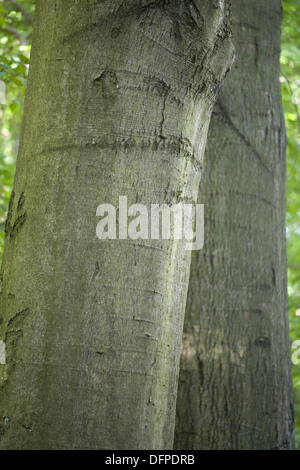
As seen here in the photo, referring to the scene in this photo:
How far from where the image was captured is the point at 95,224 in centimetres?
143

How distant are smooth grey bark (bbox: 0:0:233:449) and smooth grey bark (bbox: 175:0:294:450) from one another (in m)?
1.42

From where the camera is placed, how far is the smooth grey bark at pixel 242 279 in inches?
113

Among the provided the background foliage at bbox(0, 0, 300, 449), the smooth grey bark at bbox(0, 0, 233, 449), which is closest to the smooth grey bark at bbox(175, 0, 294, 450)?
the background foliage at bbox(0, 0, 300, 449)

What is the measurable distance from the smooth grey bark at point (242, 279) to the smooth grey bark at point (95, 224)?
55.9 inches

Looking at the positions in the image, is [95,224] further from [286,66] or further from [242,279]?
[286,66]

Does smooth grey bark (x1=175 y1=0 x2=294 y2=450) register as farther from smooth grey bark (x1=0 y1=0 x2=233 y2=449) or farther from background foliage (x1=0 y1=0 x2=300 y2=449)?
smooth grey bark (x1=0 y1=0 x2=233 y2=449)

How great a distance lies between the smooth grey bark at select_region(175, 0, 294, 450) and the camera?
2861 mm

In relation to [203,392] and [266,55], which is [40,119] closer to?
[203,392]

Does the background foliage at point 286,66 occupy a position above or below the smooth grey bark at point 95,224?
above

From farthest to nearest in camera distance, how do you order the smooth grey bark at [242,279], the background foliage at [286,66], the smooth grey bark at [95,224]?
the background foliage at [286,66], the smooth grey bark at [242,279], the smooth grey bark at [95,224]

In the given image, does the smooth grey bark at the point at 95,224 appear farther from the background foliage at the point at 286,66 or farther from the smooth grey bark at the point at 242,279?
the background foliage at the point at 286,66

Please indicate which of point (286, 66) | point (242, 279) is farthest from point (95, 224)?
point (286, 66)

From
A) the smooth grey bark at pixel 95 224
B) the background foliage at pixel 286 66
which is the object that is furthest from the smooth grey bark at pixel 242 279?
the smooth grey bark at pixel 95 224

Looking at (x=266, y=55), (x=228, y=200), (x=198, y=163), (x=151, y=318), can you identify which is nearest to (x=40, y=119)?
(x=198, y=163)
